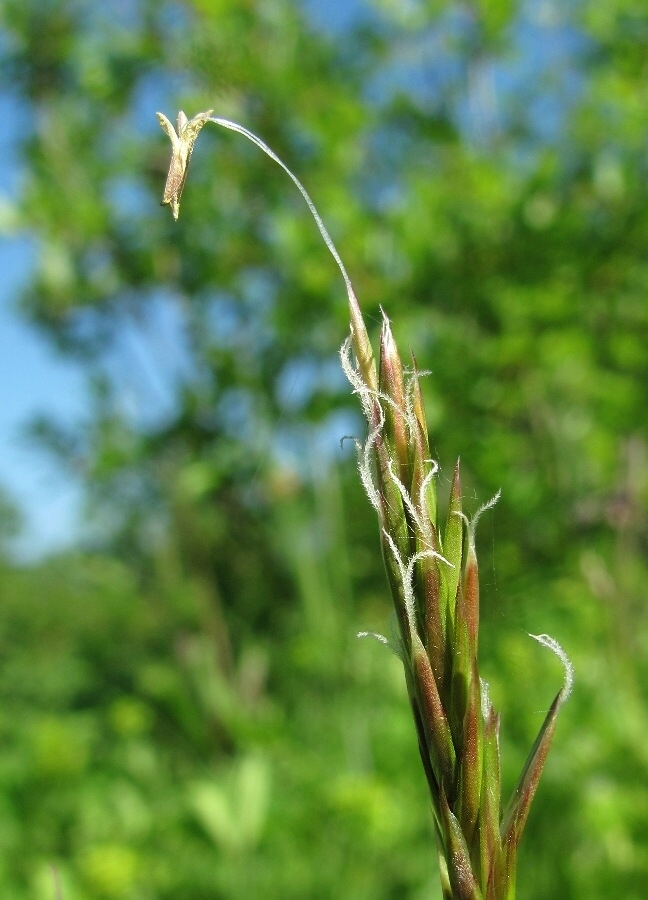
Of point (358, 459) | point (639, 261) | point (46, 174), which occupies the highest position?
point (46, 174)

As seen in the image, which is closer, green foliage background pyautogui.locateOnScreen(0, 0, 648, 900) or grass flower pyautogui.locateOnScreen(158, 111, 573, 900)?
grass flower pyautogui.locateOnScreen(158, 111, 573, 900)

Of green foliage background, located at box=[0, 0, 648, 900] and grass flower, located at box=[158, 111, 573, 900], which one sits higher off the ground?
green foliage background, located at box=[0, 0, 648, 900]

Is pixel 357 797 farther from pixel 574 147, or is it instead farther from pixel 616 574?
pixel 574 147

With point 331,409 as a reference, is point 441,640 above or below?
below

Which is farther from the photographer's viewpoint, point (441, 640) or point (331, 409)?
point (331, 409)

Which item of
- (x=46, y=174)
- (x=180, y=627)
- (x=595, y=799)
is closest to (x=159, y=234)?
(x=46, y=174)
